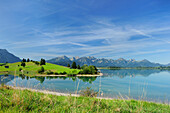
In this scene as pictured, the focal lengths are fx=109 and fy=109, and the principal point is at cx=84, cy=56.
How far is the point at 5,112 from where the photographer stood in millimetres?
3350

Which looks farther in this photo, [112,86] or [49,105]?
[112,86]

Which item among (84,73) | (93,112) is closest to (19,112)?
(93,112)

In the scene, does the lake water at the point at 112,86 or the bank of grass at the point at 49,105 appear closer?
the bank of grass at the point at 49,105

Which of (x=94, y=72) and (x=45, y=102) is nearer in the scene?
(x=45, y=102)

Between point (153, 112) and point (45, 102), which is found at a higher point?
point (45, 102)

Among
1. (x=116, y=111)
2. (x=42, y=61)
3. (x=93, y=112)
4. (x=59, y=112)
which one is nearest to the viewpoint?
(x=59, y=112)

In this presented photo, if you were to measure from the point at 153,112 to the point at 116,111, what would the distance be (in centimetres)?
239

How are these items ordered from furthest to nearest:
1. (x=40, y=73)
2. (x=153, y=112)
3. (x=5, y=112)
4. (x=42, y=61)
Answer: (x=42, y=61) → (x=40, y=73) → (x=153, y=112) → (x=5, y=112)

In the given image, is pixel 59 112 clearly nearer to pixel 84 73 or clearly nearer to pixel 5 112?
pixel 5 112

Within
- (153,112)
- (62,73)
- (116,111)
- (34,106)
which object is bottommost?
(62,73)

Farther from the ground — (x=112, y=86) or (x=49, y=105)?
(x=49, y=105)

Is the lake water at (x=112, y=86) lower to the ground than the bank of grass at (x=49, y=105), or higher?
lower

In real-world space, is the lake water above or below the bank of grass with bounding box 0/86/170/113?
below

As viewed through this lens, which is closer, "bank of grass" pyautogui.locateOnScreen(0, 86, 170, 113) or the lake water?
"bank of grass" pyautogui.locateOnScreen(0, 86, 170, 113)
